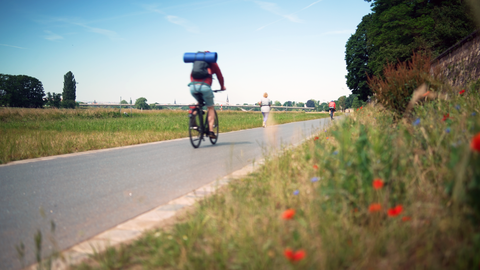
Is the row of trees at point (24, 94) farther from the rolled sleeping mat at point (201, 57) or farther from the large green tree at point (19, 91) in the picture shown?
the rolled sleeping mat at point (201, 57)

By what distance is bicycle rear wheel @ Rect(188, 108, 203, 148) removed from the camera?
27.5ft

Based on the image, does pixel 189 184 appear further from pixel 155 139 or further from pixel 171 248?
pixel 155 139

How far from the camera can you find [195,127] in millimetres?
8453

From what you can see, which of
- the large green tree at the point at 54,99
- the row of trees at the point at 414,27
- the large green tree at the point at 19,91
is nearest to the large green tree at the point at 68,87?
the large green tree at the point at 54,99

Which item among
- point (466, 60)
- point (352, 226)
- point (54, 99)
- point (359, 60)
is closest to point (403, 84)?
point (466, 60)

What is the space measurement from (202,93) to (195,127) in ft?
2.97

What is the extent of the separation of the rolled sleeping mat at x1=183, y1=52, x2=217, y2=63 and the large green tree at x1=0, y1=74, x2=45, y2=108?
105 m

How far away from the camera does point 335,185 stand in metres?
2.54

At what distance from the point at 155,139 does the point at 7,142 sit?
4.01 metres

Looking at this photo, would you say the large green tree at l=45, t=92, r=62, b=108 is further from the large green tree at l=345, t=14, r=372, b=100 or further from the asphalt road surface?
the asphalt road surface

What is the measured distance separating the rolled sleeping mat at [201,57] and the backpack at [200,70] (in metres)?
0.10

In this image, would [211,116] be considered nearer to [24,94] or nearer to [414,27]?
[414,27]

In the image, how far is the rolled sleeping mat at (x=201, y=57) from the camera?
797 centimetres

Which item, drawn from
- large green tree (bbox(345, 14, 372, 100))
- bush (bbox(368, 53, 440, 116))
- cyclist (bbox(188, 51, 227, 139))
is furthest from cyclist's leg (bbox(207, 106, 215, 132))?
large green tree (bbox(345, 14, 372, 100))
